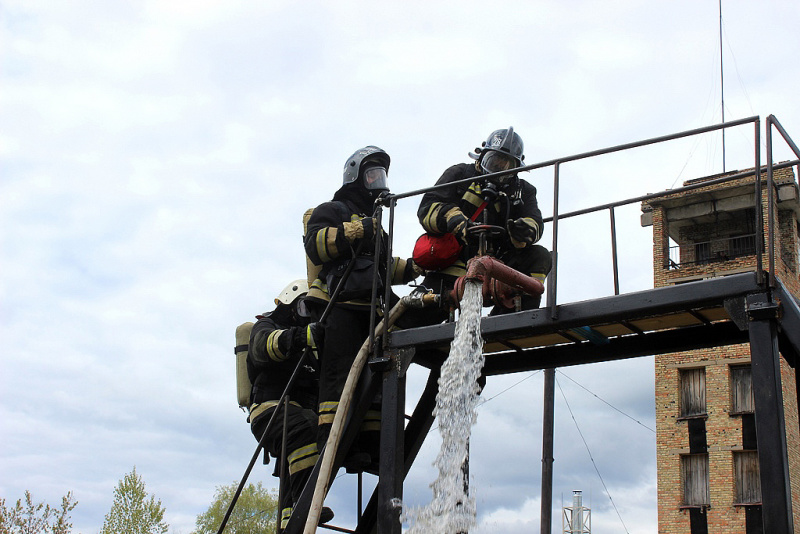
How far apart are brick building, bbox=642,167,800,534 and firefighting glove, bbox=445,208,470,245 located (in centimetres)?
2929

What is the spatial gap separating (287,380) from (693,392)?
3183 cm

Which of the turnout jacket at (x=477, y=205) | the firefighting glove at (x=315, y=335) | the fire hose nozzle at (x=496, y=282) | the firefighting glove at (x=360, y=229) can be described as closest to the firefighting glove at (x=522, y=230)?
the turnout jacket at (x=477, y=205)

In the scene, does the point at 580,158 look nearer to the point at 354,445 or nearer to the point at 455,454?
the point at 455,454

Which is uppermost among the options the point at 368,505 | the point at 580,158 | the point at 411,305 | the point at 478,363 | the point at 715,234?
the point at 715,234

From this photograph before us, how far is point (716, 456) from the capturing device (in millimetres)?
35719

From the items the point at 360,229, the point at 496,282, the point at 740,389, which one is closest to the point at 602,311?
the point at 496,282

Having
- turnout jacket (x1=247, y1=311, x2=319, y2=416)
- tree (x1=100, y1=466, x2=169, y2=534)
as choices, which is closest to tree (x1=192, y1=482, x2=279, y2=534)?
tree (x1=100, y1=466, x2=169, y2=534)

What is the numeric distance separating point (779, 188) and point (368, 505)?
101ft

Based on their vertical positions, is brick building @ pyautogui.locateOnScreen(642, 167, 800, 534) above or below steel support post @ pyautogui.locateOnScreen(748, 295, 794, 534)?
above

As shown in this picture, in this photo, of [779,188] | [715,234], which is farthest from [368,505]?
[715,234]

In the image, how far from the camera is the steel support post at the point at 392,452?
6.20m

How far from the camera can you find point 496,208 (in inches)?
290

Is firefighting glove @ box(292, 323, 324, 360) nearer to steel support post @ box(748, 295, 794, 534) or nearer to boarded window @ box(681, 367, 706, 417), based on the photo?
steel support post @ box(748, 295, 794, 534)

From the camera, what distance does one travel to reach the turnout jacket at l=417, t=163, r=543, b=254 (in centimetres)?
709
